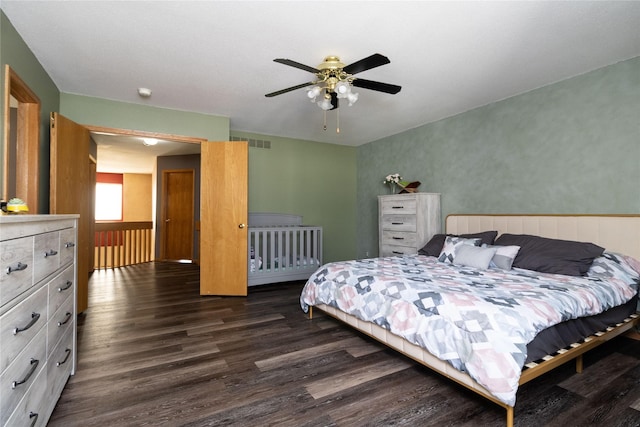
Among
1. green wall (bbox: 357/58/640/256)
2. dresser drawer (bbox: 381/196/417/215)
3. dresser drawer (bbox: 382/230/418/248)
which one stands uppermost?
green wall (bbox: 357/58/640/256)

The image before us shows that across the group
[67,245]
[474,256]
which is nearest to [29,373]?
[67,245]

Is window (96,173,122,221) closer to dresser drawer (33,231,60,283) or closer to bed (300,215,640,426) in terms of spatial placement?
bed (300,215,640,426)

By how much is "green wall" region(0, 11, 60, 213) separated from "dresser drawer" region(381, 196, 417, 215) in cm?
409

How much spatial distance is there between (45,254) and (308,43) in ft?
7.13

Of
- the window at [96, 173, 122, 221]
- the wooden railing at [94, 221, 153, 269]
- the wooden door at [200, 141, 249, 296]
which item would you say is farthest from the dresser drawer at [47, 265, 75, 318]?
the window at [96, 173, 122, 221]

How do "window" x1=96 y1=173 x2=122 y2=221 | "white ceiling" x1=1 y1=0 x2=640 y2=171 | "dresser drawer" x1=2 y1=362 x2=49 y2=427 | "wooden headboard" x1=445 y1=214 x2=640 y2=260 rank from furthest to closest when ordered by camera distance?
"window" x1=96 y1=173 x2=122 y2=221, "wooden headboard" x1=445 y1=214 x2=640 y2=260, "white ceiling" x1=1 y1=0 x2=640 y2=171, "dresser drawer" x1=2 y1=362 x2=49 y2=427

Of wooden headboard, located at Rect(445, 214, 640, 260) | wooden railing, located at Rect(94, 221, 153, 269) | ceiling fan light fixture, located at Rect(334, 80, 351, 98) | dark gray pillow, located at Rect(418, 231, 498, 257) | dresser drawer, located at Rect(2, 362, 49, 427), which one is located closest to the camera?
dresser drawer, located at Rect(2, 362, 49, 427)

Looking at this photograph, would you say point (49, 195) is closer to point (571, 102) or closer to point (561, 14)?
point (561, 14)

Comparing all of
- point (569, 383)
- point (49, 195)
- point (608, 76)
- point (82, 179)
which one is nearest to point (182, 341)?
point (49, 195)

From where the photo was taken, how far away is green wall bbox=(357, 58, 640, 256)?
2676 millimetres

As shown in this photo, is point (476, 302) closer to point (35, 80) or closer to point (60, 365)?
point (60, 365)

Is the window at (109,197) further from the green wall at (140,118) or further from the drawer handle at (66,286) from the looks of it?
the drawer handle at (66,286)

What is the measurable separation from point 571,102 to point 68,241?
436cm

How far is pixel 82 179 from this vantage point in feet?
10.9
